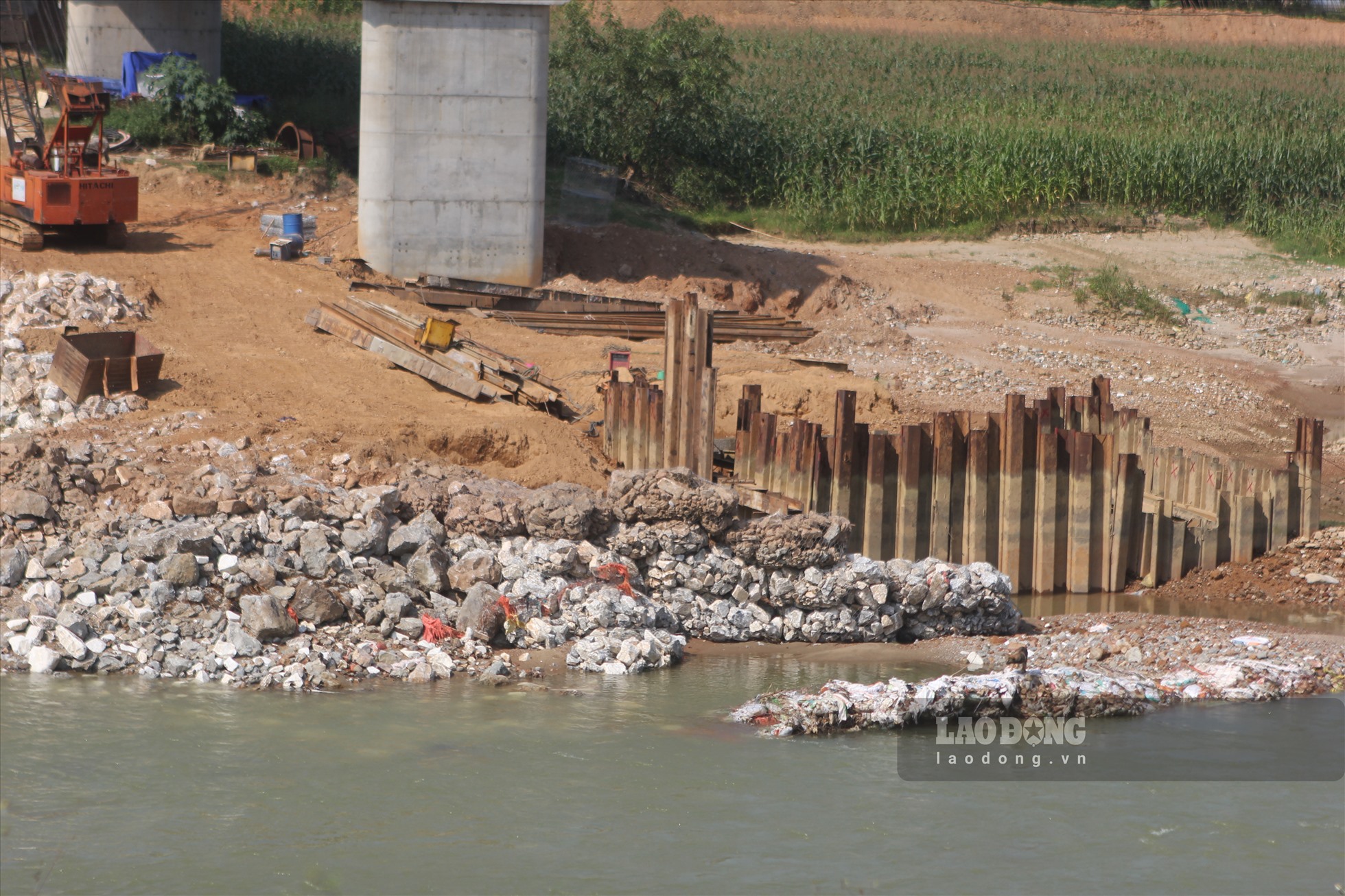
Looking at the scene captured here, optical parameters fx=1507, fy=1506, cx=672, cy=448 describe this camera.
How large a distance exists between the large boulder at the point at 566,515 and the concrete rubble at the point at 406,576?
0.02 meters

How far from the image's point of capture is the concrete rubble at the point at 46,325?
50.8 feet

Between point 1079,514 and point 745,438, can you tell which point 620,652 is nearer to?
point 745,438

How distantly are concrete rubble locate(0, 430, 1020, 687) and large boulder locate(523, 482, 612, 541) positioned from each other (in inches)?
0.7

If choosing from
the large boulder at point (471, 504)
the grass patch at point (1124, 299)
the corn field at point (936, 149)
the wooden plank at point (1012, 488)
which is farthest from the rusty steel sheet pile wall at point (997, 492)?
the corn field at point (936, 149)

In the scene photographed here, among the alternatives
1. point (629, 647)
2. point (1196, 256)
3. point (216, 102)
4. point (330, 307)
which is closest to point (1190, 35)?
point (1196, 256)

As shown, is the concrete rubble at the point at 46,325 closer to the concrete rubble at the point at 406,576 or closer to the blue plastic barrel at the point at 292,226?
the concrete rubble at the point at 406,576

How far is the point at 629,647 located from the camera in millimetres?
11781

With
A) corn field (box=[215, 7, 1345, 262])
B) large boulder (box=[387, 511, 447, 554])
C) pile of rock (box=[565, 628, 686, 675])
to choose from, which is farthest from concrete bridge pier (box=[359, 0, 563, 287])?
pile of rock (box=[565, 628, 686, 675])

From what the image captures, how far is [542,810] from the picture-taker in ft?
30.9

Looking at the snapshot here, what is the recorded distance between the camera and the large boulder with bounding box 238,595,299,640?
11.4 m

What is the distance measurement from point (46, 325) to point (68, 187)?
3509 mm

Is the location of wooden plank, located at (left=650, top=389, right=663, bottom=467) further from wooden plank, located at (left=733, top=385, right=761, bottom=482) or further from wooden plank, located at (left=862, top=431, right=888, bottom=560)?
wooden plank, located at (left=862, top=431, right=888, bottom=560)

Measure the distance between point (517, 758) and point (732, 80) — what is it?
107 ft

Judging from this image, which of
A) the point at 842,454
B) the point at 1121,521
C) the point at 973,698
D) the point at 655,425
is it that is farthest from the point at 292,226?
the point at 973,698
